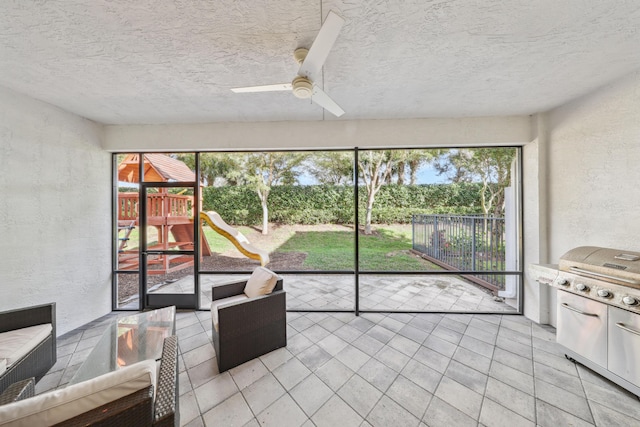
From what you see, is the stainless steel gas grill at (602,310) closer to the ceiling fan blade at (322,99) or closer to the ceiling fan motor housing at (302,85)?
the ceiling fan blade at (322,99)

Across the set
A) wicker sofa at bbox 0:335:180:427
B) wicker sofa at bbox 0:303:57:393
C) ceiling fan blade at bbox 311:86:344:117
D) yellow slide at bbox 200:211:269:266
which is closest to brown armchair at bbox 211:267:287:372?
wicker sofa at bbox 0:335:180:427

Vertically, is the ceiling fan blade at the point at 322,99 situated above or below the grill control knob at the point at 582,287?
above

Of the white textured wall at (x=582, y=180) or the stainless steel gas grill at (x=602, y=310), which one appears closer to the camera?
the stainless steel gas grill at (x=602, y=310)

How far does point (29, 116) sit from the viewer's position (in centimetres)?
252

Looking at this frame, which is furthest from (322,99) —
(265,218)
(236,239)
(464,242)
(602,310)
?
(265,218)

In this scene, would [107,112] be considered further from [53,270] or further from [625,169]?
[625,169]

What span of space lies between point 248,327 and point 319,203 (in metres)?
3.68

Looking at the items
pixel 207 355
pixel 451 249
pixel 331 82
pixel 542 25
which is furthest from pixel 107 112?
pixel 451 249

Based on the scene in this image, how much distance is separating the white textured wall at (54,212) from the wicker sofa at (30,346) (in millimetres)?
569

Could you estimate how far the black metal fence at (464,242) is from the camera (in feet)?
12.0

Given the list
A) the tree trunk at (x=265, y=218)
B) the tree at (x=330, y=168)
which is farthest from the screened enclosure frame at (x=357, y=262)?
the tree trunk at (x=265, y=218)

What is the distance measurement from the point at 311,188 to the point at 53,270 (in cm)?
435

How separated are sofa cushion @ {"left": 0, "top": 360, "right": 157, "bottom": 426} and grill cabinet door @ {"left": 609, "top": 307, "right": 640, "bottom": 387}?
341cm

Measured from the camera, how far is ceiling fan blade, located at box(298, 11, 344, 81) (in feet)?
3.70
